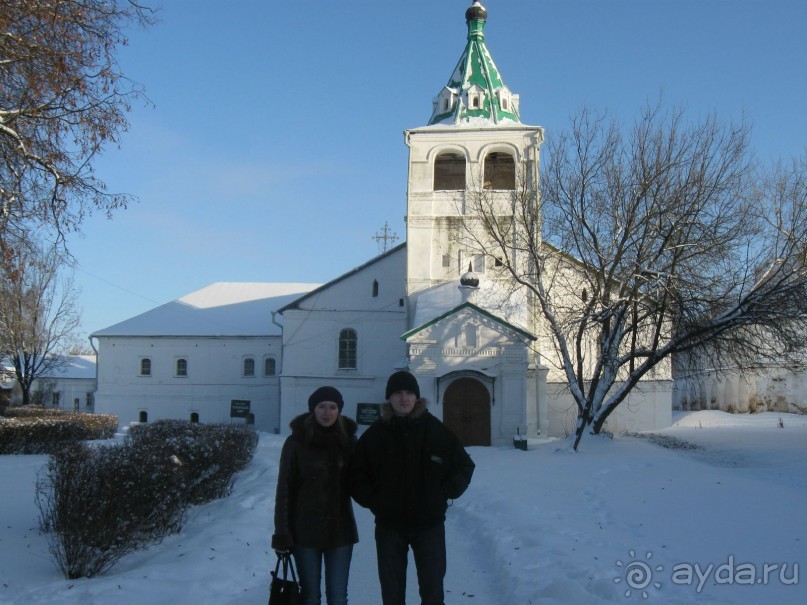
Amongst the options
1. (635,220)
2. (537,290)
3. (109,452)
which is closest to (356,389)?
(537,290)

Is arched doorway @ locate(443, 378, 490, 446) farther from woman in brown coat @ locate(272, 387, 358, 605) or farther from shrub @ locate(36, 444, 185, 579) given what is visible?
woman in brown coat @ locate(272, 387, 358, 605)

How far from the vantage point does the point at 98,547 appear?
743 cm

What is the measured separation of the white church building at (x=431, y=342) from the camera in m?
23.9

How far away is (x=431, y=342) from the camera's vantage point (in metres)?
23.8

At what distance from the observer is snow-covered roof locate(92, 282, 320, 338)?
3956 cm

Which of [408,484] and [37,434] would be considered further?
[37,434]

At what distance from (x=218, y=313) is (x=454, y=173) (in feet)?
61.5

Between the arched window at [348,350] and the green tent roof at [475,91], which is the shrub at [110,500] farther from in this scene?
the green tent roof at [475,91]

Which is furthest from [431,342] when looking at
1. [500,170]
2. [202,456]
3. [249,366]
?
[249,366]

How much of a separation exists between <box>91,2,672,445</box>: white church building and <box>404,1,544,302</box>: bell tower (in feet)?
0.14

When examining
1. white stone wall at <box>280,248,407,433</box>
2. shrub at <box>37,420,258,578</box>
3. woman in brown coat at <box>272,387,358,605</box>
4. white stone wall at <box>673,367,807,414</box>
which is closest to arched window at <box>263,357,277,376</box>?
white stone wall at <box>280,248,407,433</box>

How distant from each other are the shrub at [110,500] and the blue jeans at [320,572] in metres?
3.22

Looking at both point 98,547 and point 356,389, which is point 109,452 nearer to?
point 98,547

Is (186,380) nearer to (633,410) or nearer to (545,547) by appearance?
(633,410)
